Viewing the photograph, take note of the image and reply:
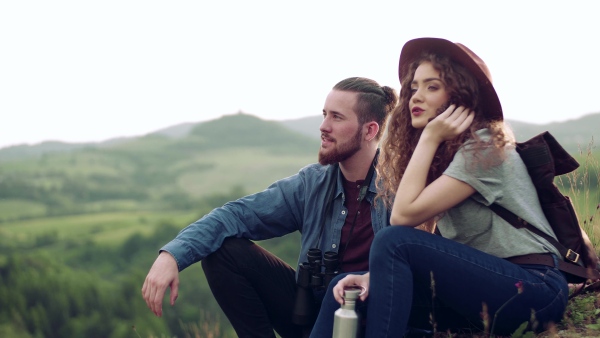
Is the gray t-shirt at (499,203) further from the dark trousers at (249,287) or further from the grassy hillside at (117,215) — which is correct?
the grassy hillside at (117,215)

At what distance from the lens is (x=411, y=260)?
8.55 feet

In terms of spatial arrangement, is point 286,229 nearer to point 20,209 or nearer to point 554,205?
point 554,205

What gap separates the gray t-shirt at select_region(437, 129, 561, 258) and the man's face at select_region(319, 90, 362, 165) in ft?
4.15

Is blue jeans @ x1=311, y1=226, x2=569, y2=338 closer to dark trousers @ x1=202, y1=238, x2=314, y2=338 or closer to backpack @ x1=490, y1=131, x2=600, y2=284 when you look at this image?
backpack @ x1=490, y1=131, x2=600, y2=284

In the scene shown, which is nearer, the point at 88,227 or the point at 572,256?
the point at 572,256

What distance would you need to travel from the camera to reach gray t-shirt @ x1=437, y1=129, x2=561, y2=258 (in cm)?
262

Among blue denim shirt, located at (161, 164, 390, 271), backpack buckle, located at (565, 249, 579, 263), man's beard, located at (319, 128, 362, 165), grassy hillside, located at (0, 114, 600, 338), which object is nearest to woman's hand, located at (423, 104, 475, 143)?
backpack buckle, located at (565, 249, 579, 263)

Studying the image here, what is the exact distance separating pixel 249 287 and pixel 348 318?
0.97 metres

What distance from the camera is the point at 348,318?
272 cm

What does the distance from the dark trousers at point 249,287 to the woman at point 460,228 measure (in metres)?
0.72

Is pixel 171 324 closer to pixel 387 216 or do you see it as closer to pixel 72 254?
pixel 72 254

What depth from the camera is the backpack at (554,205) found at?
8.80ft

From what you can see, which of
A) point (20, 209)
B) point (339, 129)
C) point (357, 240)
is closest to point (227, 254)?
point (357, 240)

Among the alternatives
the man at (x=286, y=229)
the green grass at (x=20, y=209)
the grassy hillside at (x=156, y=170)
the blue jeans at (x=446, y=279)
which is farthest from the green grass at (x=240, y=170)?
the blue jeans at (x=446, y=279)
